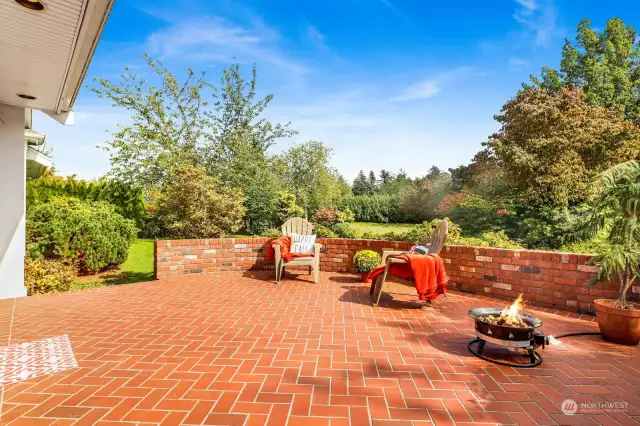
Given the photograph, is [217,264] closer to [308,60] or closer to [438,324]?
[438,324]

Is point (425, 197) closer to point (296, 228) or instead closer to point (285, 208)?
point (285, 208)

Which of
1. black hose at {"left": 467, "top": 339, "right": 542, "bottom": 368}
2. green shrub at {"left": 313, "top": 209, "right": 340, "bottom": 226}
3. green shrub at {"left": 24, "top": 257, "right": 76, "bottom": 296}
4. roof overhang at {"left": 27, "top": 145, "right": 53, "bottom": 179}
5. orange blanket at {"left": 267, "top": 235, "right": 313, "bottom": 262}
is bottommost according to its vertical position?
black hose at {"left": 467, "top": 339, "right": 542, "bottom": 368}

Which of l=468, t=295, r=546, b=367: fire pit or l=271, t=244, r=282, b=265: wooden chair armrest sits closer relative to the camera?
l=468, t=295, r=546, b=367: fire pit

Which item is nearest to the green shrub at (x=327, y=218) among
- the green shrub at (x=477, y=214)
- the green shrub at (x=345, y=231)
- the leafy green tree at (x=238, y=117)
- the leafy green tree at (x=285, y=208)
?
the green shrub at (x=345, y=231)

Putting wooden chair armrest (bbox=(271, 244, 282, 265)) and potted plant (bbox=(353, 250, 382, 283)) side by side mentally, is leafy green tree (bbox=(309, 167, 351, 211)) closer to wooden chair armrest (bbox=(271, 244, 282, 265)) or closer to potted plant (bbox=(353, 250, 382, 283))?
potted plant (bbox=(353, 250, 382, 283))

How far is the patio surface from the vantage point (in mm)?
1913

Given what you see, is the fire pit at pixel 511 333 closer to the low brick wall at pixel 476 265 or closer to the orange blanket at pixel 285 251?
the low brick wall at pixel 476 265

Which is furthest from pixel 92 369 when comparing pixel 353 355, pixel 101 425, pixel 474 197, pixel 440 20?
pixel 474 197

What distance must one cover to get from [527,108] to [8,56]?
13.3 m

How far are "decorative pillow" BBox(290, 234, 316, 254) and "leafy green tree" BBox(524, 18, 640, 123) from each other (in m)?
15.1

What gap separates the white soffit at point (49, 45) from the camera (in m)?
2.18

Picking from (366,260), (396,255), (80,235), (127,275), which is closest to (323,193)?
(127,275)

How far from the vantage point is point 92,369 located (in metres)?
2.44

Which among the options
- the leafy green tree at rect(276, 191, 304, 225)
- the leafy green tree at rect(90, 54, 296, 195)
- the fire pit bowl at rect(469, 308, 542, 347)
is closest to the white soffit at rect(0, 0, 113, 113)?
the fire pit bowl at rect(469, 308, 542, 347)
